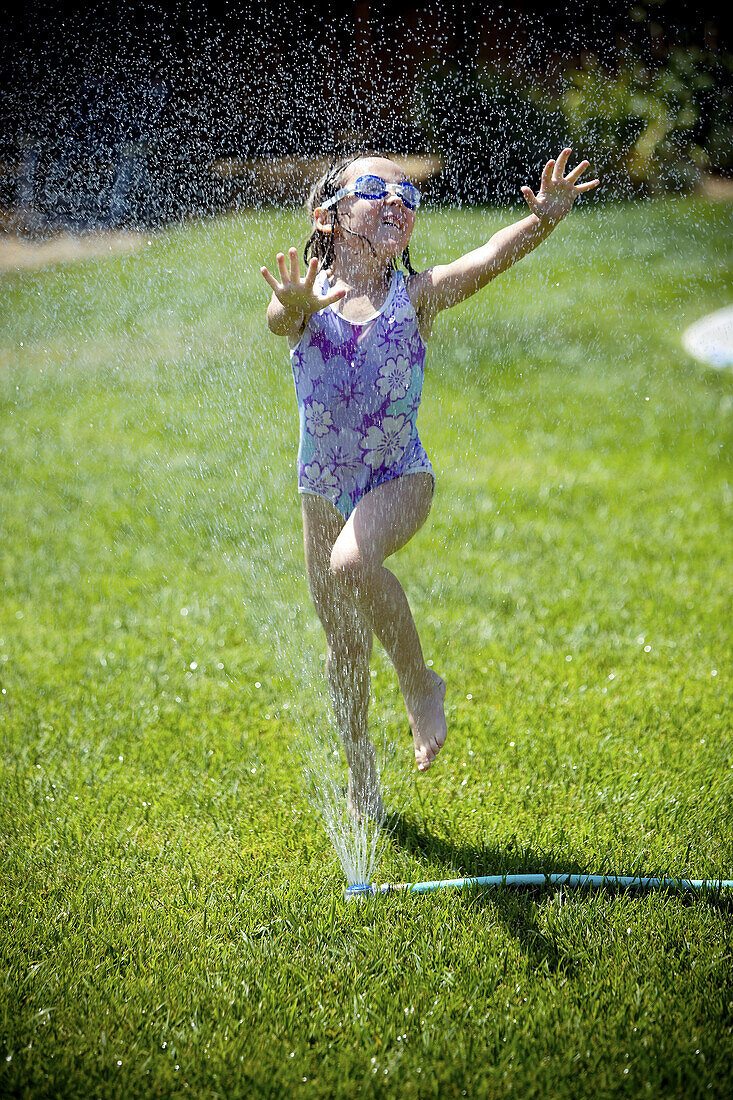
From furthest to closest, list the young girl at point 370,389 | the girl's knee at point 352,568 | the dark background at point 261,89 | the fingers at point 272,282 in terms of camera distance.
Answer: the dark background at point 261,89
the young girl at point 370,389
the girl's knee at point 352,568
the fingers at point 272,282

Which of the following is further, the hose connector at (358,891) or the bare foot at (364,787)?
the bare foot at (364,787)

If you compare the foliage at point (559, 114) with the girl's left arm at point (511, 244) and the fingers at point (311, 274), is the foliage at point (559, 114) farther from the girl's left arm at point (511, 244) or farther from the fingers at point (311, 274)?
the fingers at point (311, 274)

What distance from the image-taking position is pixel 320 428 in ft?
8.63

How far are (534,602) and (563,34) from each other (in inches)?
214

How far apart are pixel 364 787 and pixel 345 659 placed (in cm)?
37

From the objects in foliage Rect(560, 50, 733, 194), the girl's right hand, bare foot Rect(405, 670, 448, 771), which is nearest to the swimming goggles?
the girl's right hand

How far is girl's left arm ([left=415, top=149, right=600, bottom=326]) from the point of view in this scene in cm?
253

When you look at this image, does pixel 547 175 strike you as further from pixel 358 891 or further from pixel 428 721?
pixel 358 891

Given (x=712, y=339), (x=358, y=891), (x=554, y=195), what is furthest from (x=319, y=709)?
(x=712, y=339)

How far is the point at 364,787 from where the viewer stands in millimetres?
2736

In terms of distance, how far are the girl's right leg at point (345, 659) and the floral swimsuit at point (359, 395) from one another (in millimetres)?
110

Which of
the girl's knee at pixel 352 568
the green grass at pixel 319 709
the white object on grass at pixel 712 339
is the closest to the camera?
the green grass at pixel 319 709

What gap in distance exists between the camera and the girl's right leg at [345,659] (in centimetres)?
269

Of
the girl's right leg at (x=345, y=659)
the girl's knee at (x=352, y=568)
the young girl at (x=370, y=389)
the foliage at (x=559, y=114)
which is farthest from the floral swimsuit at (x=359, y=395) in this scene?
the foliage at (x=559, y=114)
